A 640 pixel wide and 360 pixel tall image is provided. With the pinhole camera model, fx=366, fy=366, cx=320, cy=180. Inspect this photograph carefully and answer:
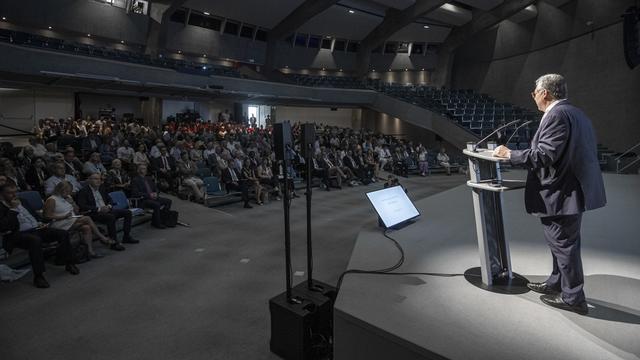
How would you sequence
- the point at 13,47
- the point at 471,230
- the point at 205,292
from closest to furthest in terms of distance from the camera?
the point at 205,292, the point at 471,230, the point at 13,47

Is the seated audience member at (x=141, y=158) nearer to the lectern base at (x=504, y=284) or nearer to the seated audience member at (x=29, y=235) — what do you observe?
the seated audience member at (x=29, y=235)

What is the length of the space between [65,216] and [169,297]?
178 cm

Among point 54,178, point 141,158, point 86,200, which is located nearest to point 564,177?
point 86,200

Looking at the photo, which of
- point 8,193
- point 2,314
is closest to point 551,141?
point 2,314

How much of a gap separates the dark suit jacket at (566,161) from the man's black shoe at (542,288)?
1.67ft

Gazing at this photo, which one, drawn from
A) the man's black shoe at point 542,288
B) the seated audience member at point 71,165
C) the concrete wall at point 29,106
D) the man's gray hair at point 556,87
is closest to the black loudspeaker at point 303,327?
the man's black shoe at point 542,288

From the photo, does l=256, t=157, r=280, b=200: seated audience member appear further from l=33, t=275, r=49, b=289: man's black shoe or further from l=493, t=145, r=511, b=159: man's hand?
l=493, t=145, r=511, b=159: man's hand

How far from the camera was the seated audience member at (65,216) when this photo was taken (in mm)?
3932

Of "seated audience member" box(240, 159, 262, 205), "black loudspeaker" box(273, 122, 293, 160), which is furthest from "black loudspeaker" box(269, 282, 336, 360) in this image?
"seated audience member" box(240, 159, 262, 205)

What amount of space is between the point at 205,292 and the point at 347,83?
59.3 ft

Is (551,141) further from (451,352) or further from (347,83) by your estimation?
(347,83)

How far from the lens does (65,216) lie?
156 inches

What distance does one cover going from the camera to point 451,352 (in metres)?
1.54

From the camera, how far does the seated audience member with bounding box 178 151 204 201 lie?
6992 millimetres
